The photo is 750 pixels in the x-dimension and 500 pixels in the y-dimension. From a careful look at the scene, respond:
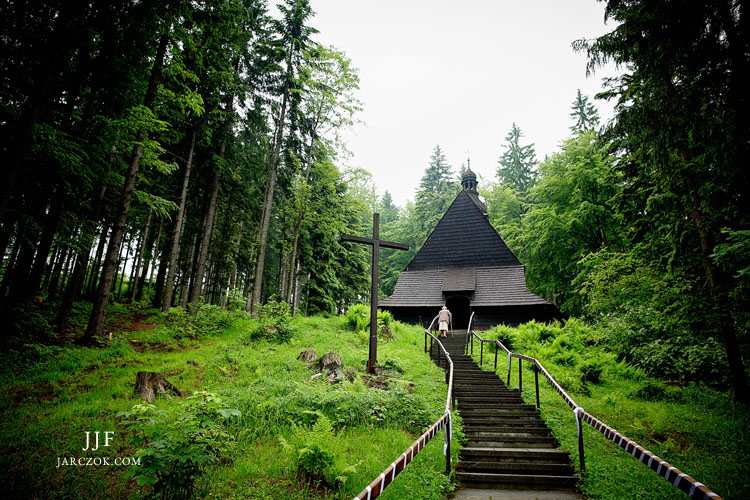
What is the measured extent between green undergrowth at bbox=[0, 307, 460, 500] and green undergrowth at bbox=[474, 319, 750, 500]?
212 centimetres

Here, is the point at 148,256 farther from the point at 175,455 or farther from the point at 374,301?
the point at 175,455

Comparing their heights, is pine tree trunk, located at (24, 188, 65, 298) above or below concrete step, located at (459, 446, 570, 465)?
above

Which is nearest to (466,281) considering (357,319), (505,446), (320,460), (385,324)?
(385,324)

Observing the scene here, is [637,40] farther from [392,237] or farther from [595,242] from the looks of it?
[392,237]

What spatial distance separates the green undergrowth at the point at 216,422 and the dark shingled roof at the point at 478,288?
8.65 meters

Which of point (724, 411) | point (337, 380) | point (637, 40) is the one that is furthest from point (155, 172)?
point (724, 411)

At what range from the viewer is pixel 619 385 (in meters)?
9.12

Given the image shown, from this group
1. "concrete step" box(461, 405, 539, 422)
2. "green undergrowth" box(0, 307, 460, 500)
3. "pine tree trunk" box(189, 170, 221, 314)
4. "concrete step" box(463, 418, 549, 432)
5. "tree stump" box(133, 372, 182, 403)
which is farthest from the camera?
"pine tree trunk" box(189, 170, 221, 314)

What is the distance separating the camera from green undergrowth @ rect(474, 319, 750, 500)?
14.3ft

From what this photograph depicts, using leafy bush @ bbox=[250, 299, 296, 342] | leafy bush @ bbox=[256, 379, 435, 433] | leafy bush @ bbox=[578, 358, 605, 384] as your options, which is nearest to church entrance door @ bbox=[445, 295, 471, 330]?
leafy bush @ bbox=[578, 358, 605, 384]

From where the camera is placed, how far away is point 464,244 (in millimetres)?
21172

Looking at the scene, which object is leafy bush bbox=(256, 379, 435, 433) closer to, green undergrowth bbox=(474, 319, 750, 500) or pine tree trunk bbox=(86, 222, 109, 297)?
green undergrowth bbox=(474, 319, 750, 500)

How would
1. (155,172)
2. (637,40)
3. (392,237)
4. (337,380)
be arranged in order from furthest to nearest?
1. (392,237)
2. (155,172)
3. (337,380)
4. (637,40)

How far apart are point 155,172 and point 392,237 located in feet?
79.8
